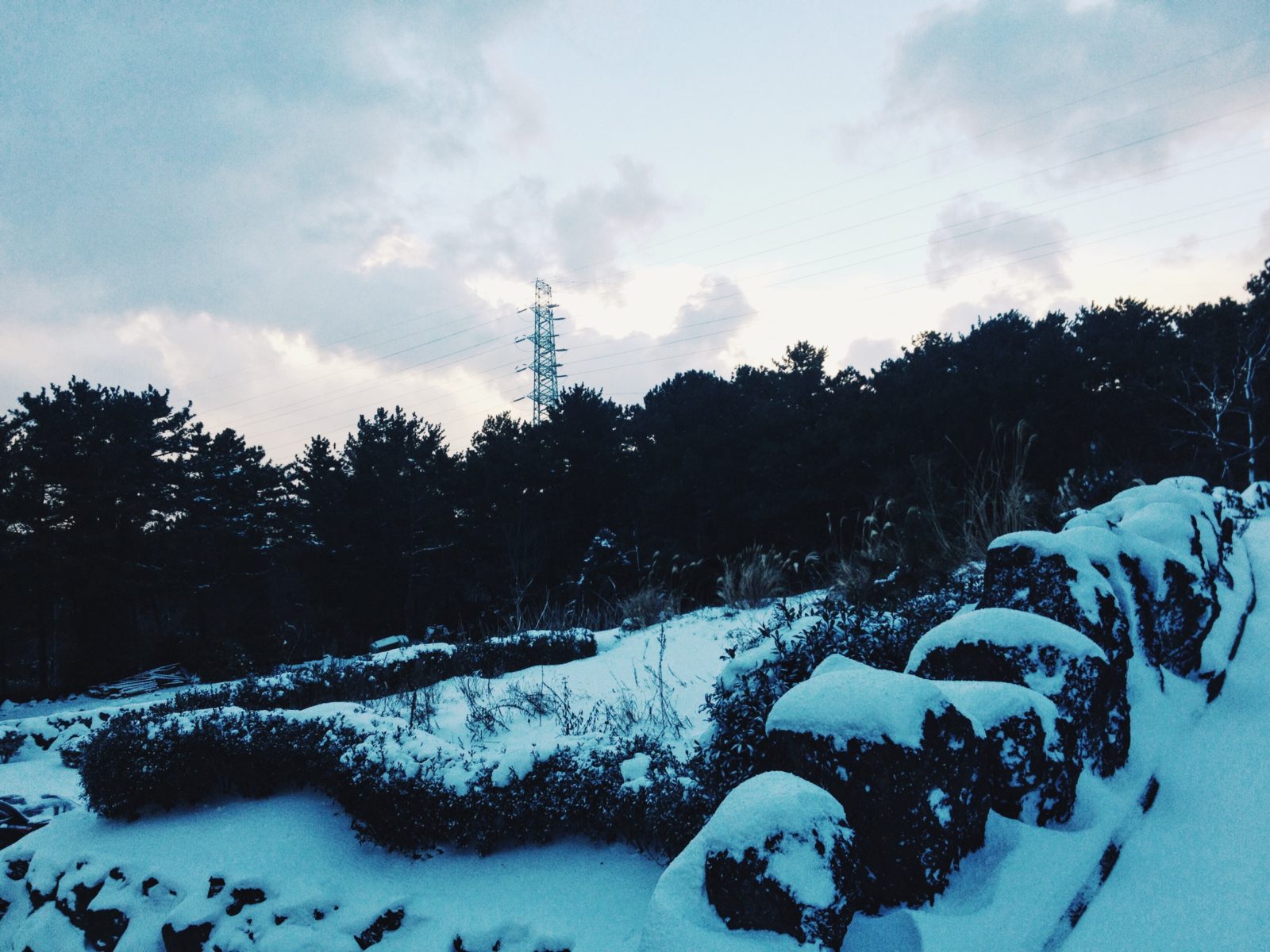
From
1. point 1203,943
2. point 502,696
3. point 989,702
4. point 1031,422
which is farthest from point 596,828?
point 1031,422

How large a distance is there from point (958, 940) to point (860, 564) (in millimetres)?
5156

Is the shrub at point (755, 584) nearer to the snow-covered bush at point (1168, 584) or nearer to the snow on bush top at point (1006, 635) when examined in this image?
the snow-covered bush at point (1168, 584)

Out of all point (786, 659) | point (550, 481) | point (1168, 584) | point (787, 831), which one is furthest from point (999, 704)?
point (550, 481)

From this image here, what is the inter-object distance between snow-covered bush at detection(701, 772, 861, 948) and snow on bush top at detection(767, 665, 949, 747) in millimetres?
154

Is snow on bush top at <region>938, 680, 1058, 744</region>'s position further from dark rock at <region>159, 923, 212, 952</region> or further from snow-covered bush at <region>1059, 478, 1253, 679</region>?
dark rock at <region>159, 923, 212, 952</region>

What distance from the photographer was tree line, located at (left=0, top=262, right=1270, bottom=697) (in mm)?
14718

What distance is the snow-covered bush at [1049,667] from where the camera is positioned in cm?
154

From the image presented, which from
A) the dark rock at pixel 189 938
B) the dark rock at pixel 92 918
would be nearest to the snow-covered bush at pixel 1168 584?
the dark rock at pixel 189 938

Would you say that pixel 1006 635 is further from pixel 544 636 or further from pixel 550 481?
pixel 550 481

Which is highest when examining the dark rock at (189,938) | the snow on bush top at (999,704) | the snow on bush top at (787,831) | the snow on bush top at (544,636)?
the snow on bush top at (999,704)

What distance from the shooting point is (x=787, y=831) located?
1063 millimetres

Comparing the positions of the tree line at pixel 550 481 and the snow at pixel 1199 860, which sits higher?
the tree line at pixel 550 481

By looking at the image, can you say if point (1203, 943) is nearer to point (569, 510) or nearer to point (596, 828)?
point (596, 828)

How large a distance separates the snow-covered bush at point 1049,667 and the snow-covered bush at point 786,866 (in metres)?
0.74
